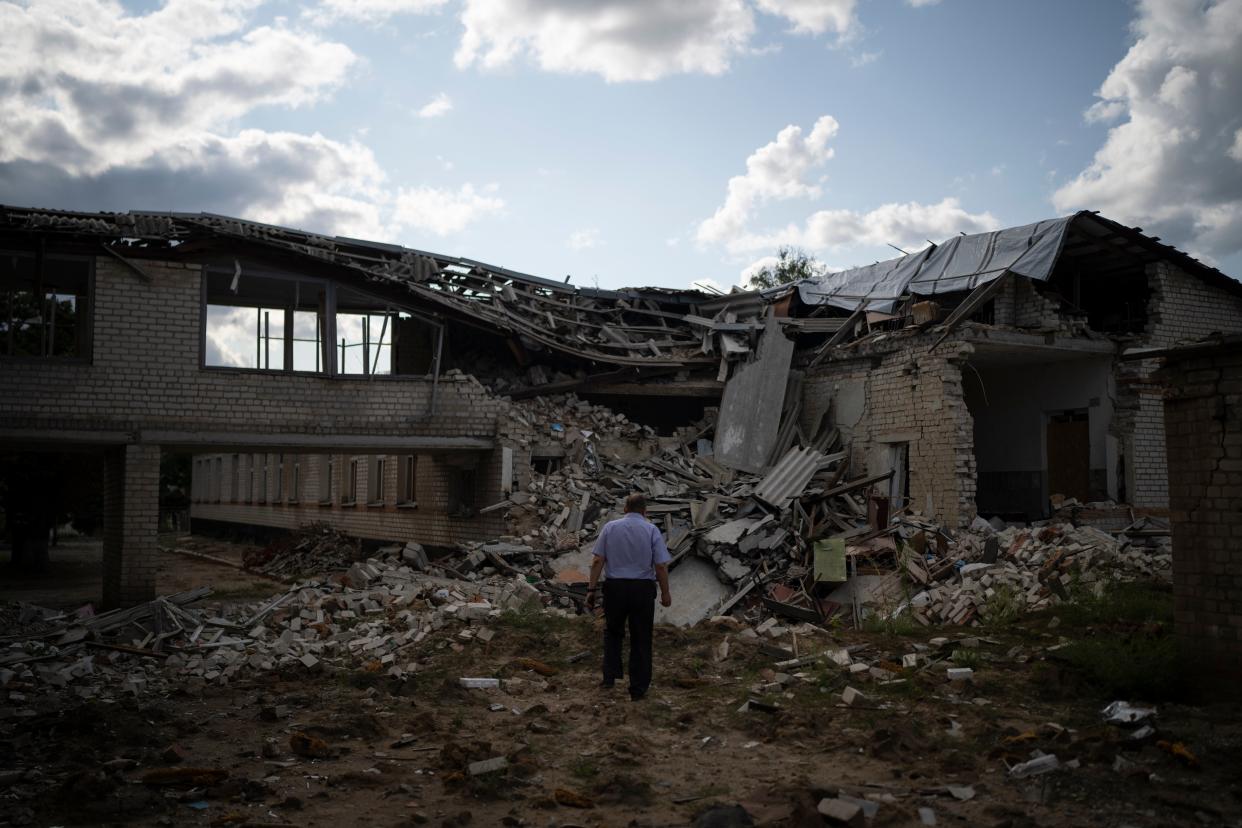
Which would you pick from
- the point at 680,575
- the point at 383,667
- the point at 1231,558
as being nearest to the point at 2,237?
the point at 383,667

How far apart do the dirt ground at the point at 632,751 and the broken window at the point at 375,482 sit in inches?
501

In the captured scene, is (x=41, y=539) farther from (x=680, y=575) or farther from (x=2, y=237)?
(x=680, y=575)

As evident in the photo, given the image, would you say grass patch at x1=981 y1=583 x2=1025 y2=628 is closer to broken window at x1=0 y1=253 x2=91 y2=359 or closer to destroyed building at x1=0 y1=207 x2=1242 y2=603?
destroyed building at x1=0 y1=207 x2=1242 y2=603

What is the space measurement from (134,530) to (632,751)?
1103cm

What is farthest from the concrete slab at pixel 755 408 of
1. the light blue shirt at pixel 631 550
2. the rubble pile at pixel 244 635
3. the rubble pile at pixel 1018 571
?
the light blue shirt at pixel 631 550

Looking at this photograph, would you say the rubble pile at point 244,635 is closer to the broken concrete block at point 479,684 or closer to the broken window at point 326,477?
the broken concrete block at point 479,684

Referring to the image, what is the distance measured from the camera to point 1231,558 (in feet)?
24.8

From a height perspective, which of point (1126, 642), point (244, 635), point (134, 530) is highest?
point (134, 530)

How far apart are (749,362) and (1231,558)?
1220 centimetres

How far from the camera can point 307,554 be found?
21.4m

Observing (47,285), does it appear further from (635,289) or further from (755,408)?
(755,408)

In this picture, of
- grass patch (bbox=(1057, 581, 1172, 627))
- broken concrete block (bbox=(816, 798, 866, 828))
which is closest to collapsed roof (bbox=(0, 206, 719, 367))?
grass patch (bbox=(1057, 581, 1172, 627))

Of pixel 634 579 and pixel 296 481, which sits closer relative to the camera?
pixel 634 579

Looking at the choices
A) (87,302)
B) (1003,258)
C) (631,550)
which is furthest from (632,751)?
(1003,258)
